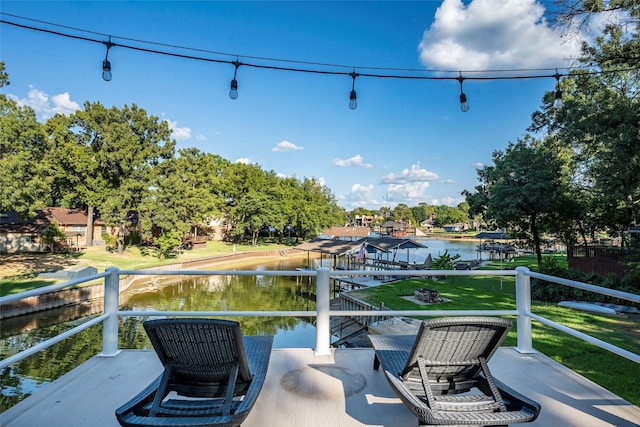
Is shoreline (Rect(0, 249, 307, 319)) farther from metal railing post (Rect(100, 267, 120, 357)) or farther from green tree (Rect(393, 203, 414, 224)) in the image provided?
green tree (Rect(393, 203, 414, 224))

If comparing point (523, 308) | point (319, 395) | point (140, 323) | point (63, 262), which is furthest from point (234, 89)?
point (63, 262)

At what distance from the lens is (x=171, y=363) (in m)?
2.03

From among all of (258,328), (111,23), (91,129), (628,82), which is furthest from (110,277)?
(91,129)

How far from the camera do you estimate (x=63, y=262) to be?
2250 cm

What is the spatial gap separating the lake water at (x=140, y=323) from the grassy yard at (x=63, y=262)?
2.54 metres

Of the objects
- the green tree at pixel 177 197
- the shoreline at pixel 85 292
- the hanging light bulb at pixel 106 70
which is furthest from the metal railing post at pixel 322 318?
the green tree at pixel 177 197

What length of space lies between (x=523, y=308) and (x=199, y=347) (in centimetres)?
317

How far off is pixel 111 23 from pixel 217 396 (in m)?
8.42

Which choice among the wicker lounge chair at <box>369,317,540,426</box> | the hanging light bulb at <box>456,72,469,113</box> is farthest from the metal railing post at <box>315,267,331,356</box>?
the hanging light bulb at <box>456,72,469,113</box>

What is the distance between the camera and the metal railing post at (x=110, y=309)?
3.33 meters

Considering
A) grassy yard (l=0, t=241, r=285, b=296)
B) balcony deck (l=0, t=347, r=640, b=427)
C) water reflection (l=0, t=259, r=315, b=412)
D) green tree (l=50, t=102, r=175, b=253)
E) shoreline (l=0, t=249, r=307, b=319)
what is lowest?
water reflection (l=0, t=259, r=315, b=412)

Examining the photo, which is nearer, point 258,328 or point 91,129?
point 258,328

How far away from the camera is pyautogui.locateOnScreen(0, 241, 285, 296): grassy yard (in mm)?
17141

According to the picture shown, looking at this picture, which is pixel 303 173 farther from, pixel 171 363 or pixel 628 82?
pixel 171 363
